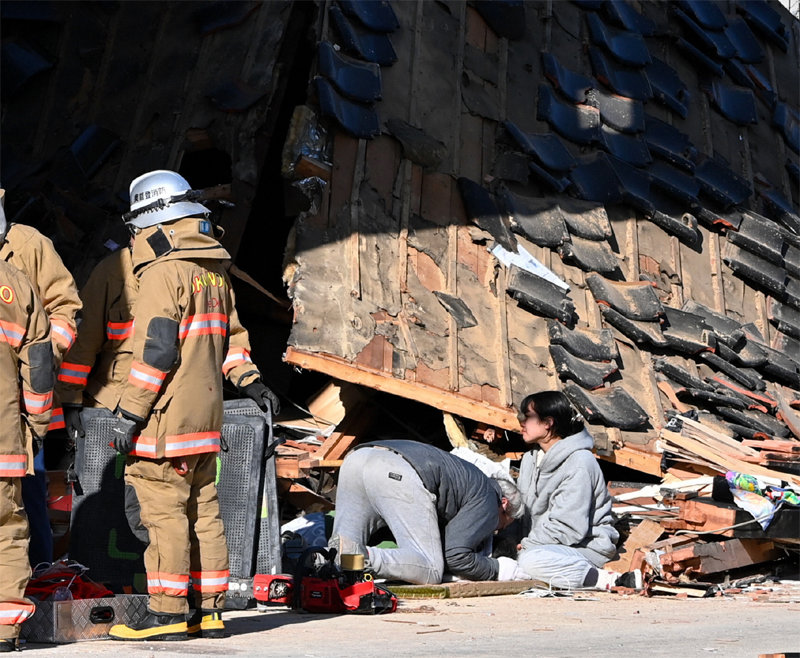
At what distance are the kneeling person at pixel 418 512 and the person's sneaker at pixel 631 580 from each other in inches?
27.9

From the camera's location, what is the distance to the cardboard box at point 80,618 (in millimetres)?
5156

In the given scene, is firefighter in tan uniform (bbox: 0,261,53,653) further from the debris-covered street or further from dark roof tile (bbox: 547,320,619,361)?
dark roof tile (bbox: 547,320,619,361)

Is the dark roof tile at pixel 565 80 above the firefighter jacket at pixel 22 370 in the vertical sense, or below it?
above

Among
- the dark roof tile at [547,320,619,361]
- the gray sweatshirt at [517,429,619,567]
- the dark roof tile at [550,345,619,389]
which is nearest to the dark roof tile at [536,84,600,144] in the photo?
the dark roof tile at [547,320,619,361]

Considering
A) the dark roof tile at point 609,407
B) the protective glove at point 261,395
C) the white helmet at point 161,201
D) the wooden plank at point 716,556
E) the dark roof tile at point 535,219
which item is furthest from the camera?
the dark roof tile at point 535,219

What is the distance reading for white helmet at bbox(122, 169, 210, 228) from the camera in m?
5.79

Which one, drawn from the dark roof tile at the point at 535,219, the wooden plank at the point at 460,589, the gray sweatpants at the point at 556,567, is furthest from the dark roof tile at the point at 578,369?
the wooden plank at the point at 460,589

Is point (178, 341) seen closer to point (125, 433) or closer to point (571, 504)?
point (125, 433)

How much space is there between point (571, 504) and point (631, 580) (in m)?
0.62

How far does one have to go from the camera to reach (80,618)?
528 cm

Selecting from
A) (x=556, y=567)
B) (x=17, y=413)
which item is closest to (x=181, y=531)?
(x=17, y=413)

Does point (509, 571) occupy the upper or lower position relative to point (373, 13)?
lower

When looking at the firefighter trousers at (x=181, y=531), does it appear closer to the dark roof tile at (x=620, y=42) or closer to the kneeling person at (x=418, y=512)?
the kneeling person at (x=418, y=512)

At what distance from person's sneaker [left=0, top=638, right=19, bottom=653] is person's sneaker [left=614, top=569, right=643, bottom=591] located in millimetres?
4243
